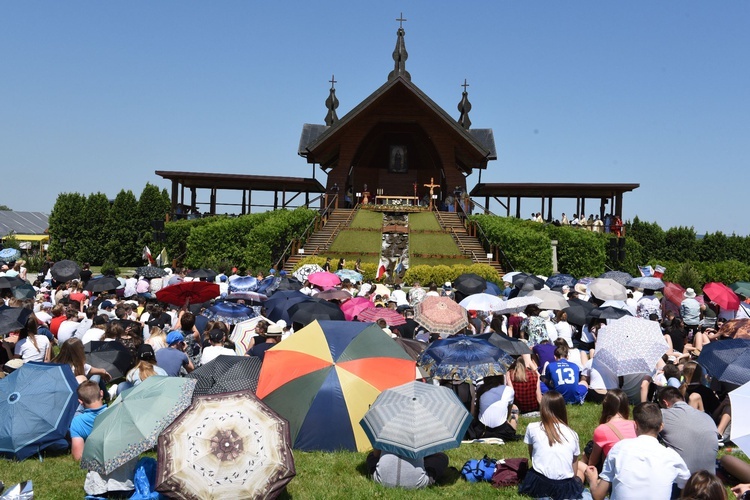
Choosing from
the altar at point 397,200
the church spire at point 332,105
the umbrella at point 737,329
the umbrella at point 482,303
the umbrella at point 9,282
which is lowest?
the umbrella at point 9,282

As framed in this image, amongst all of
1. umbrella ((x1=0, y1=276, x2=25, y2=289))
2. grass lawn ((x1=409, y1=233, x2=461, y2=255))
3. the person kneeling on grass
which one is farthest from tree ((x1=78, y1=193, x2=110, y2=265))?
the person kneeling on grass

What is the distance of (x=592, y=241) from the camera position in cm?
3198

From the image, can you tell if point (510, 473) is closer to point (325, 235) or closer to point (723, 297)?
point (723, 297)

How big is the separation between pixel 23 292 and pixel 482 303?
33.5ft

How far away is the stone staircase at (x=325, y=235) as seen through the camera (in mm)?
30688

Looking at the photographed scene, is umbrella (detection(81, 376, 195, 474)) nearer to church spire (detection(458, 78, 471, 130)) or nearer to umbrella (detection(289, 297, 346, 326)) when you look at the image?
umbrella (detection(289, 297, 346, 326))

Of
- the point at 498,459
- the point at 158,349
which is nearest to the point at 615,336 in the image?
the point at 498,459

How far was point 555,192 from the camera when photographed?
42.2 metres

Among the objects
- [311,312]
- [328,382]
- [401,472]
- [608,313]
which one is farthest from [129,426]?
[608,313]

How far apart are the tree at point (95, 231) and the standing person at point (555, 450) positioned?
35804 mm

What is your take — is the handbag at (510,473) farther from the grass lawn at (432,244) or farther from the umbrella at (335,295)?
the grass lawn at (432,244)

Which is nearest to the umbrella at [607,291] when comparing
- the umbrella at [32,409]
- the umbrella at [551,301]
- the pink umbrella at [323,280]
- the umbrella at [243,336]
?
the umbrella at [551,301]

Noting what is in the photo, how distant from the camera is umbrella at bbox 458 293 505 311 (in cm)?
1352

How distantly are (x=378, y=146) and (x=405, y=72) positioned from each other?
6887 millimetres
